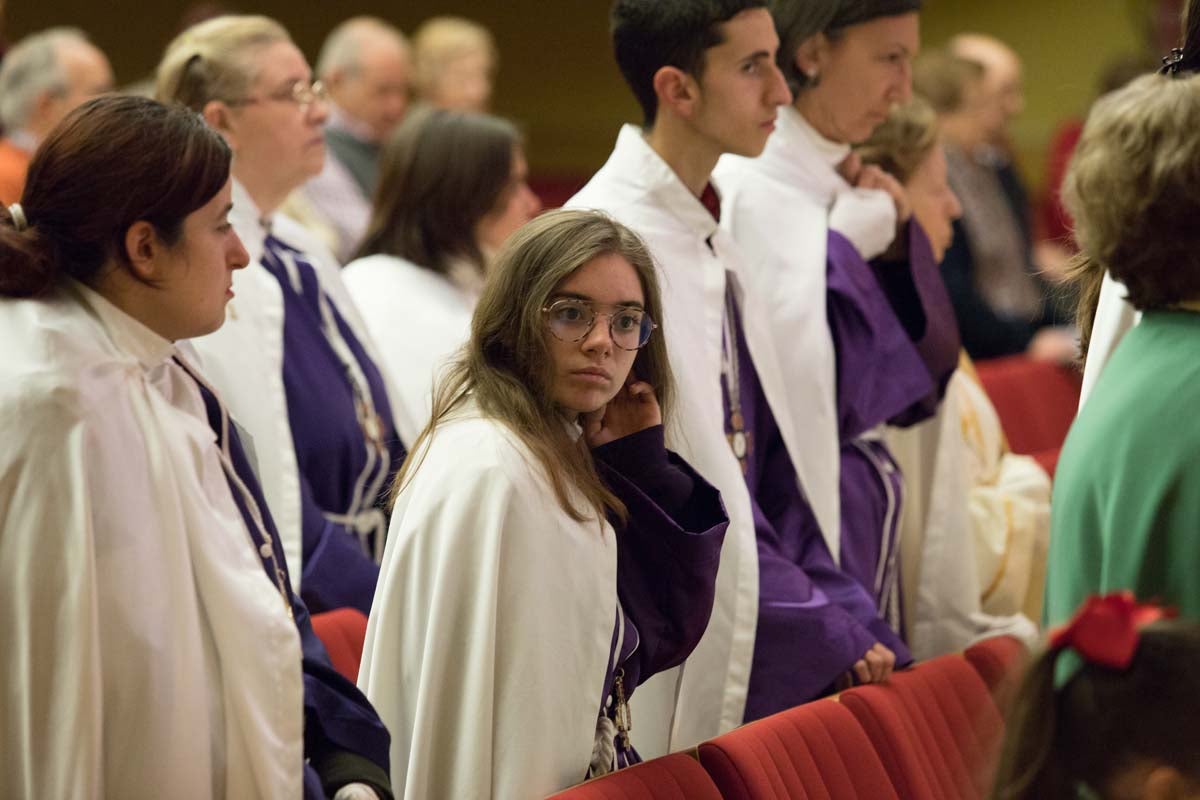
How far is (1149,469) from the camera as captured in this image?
2000 millimetres

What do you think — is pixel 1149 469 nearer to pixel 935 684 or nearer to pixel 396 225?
pixel 935 684

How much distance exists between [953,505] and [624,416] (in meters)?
1.45

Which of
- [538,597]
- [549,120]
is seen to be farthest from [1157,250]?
[549,120]

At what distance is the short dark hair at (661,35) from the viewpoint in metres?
3.46

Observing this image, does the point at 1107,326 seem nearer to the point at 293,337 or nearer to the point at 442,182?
the point at 293,337

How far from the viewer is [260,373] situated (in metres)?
3.66

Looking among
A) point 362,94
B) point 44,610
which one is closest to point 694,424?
point 44,610

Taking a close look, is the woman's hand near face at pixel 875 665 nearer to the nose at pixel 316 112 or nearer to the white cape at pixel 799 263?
the white cape at pixel 799 263

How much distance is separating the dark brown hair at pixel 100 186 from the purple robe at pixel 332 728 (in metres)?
0.32

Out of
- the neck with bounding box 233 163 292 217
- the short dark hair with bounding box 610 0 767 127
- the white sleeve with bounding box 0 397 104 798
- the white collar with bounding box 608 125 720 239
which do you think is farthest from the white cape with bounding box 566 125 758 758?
the white sleeve with bounding box 0 397 104 798

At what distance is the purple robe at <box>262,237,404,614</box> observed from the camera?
12.0ft

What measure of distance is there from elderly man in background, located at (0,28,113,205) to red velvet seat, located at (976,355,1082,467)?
323cm

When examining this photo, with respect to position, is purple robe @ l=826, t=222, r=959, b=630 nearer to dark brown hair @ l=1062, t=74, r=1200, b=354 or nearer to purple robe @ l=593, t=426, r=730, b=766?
purple robe @ l=593, t=426, r=730, b=766

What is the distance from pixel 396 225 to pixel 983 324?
3012 millimetres
